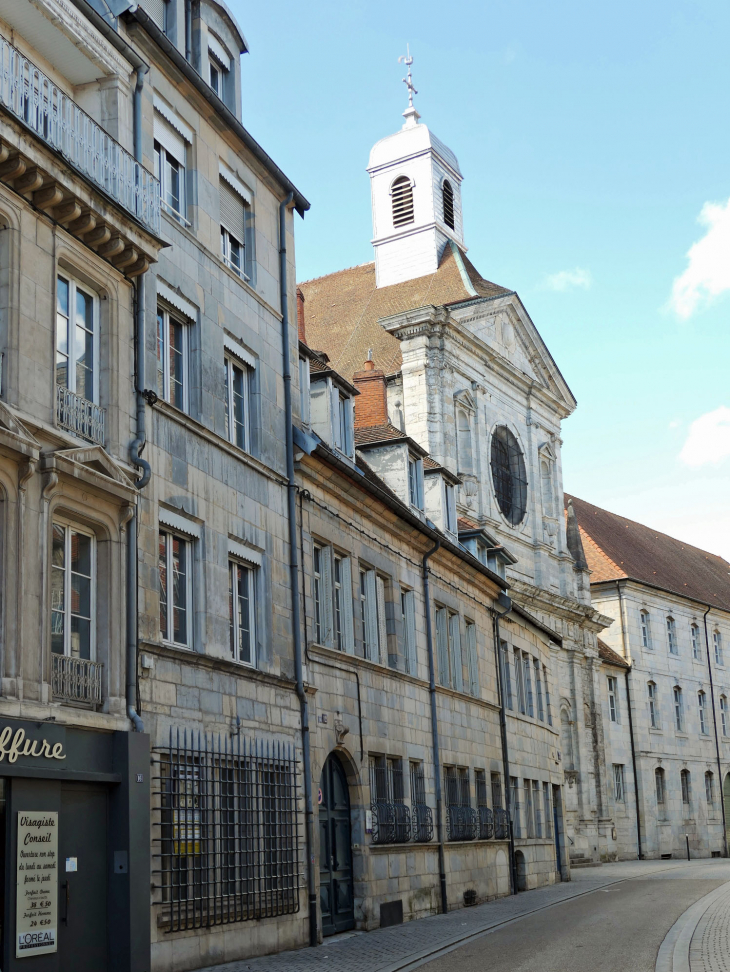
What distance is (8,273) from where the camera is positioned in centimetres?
1184

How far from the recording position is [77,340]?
13.2 metres

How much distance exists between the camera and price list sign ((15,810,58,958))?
10930mm

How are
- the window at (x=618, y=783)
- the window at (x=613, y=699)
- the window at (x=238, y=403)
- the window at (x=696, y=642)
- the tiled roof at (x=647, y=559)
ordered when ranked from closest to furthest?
the window at (x=238, y=403) < the window at (x=618, y=783) < the window at (x=613, y=699) < the tiled roof at (x=647, y=559) < the window at (x=696, y=642)

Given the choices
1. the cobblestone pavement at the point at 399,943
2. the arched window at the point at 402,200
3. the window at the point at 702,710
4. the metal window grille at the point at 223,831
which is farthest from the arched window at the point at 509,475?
the metal window grille at the point at 223,831

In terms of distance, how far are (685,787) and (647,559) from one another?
1103 centimetres

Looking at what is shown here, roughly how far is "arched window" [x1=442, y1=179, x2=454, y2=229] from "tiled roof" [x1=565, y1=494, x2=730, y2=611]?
15641 millimetres

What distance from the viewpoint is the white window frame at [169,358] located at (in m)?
15.1

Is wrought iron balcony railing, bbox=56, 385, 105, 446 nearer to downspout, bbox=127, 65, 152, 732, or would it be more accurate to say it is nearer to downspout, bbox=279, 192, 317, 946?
downspout, bbox=127, 65, 152, 732

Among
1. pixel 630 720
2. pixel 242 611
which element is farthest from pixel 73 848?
pixel 630 720

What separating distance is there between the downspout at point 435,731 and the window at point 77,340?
12071mm

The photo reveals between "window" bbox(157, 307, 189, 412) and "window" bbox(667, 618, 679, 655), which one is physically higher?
"window" bbox(667, 618, 679, 655)

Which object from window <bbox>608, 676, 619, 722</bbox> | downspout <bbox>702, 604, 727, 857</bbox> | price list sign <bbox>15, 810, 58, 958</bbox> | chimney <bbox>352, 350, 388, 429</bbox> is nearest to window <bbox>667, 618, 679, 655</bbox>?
downspout <bbox>702, 604, 727, 857</bbox>

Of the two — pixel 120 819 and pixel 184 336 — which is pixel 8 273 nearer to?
pixel 184 336

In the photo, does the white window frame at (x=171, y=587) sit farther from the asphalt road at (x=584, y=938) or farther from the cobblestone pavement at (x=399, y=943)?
the asphalt road at (x=584, y=938)
